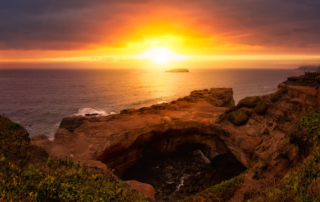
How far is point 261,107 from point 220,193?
14.2 m

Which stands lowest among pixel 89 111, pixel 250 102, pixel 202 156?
pixel 202 156

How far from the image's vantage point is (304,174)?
27.2 ft

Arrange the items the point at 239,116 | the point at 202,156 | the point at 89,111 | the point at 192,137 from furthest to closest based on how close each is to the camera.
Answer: the point at 89,111
the point at 202,156
the point at 192,137
the point at 239,116

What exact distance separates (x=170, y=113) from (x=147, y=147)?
6260mm

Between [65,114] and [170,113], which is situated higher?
[170,113]

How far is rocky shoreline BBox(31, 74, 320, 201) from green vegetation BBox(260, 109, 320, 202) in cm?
140

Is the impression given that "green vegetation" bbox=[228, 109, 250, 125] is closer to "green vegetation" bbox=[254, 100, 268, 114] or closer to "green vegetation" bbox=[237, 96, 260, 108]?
"green vegetation" bbox=[254, 100, 268, 114]

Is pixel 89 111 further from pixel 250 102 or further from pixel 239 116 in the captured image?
pixel 250 102

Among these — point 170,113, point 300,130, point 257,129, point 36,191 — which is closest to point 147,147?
point 170,113

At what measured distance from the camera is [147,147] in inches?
1054

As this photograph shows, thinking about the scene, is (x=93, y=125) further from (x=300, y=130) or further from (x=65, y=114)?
(x=65, y=114)

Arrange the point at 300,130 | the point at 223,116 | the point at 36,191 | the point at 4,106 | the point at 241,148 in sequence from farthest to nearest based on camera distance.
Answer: the point at 4,106 < the point at 223,116 < the point at 241,148 < the point at 300,130 < the point at 36,191

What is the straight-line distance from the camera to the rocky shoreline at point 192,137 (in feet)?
59.7

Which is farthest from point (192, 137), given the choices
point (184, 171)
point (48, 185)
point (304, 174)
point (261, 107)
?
point (48, 185)
